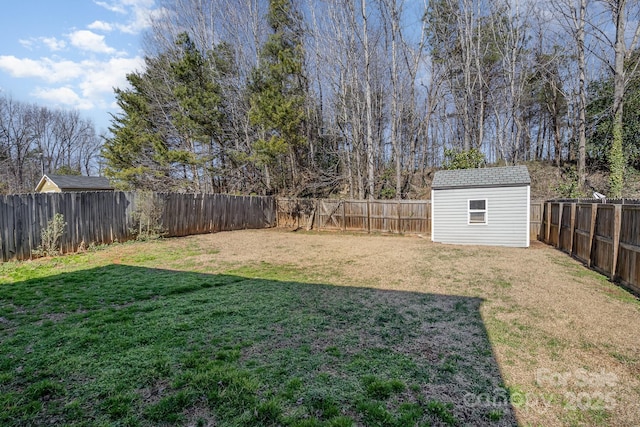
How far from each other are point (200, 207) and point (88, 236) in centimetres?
446

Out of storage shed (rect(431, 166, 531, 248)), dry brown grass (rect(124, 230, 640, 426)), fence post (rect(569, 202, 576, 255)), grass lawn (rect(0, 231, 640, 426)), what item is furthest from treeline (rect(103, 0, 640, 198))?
grass lawn (rect(0, 231, 640, 426))

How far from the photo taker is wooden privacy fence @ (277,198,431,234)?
42.7ft

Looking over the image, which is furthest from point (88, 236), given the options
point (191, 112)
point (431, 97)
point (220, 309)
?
point (431, 97)

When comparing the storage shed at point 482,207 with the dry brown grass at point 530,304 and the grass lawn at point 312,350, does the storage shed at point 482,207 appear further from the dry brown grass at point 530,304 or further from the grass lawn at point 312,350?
the grass lawn at point 312,350

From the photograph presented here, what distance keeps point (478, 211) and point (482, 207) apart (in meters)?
0.42

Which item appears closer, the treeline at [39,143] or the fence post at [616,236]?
the fence post at [616,236]

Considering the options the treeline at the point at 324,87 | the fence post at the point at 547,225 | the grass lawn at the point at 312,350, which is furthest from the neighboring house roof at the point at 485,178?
the grass lawn at the point at 312,350

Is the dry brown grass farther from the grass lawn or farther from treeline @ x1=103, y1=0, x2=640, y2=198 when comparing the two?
treeline @ x1=103, y1=0, x2=640, y2=198

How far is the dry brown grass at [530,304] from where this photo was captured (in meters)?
2.32

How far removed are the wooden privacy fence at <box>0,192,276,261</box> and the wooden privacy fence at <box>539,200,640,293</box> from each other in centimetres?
1190

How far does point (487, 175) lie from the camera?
35.2 feet

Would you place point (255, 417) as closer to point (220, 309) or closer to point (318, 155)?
point (220, 309)

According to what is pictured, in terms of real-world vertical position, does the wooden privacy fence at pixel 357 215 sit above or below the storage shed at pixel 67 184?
below

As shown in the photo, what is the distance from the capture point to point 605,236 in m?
5.97
